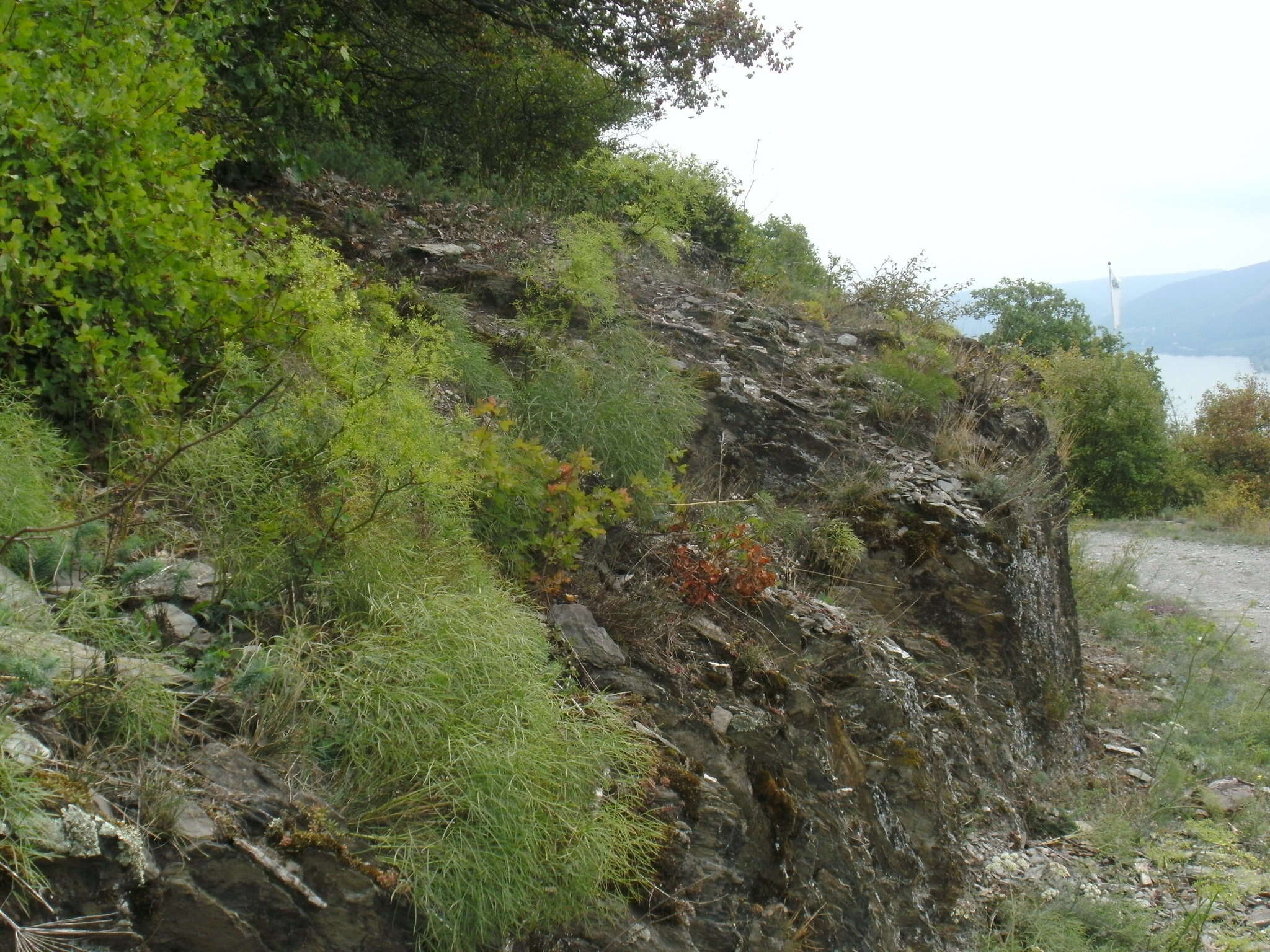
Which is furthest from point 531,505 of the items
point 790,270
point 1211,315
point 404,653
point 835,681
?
point 1211,315

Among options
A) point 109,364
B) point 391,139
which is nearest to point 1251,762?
point 109,364

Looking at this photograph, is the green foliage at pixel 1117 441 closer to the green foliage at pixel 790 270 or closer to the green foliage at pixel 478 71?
the green foliage at pixel 790 270

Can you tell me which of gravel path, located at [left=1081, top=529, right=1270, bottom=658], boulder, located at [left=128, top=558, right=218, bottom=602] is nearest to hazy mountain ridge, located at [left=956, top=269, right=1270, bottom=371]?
gravel path, located at [left=1081, top=529, right=1270, bottom=658]

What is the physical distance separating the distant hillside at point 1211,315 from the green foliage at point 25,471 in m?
100

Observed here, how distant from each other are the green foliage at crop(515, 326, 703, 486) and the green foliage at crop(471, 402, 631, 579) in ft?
1.67

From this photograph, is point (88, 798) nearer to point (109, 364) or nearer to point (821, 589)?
point (109, 364)

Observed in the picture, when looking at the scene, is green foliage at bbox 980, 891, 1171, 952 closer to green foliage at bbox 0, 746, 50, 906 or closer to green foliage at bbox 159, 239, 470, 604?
green foliage at bbox 159, 239, 470, 604

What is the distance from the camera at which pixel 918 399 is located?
26.3 ft

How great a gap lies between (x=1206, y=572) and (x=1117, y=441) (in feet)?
37.7

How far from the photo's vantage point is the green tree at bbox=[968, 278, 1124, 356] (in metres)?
42.2

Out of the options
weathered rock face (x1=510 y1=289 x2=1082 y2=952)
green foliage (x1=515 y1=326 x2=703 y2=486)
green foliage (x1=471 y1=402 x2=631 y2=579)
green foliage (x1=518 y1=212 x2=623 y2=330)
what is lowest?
weathered rock face (x1=510 y1=289 x2=1082 y2=952)

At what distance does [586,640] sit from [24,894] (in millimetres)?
2173

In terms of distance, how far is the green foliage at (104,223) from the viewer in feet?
10.1

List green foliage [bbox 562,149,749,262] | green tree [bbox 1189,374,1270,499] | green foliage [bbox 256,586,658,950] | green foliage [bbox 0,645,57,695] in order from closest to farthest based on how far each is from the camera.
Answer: green foliage [bbox 0,645,57,695] < green foliage [bbox 256,586,658,950] < green foliage [bbox 562,149,749,262] < green tree [bbox 1189,374,1270,499]
